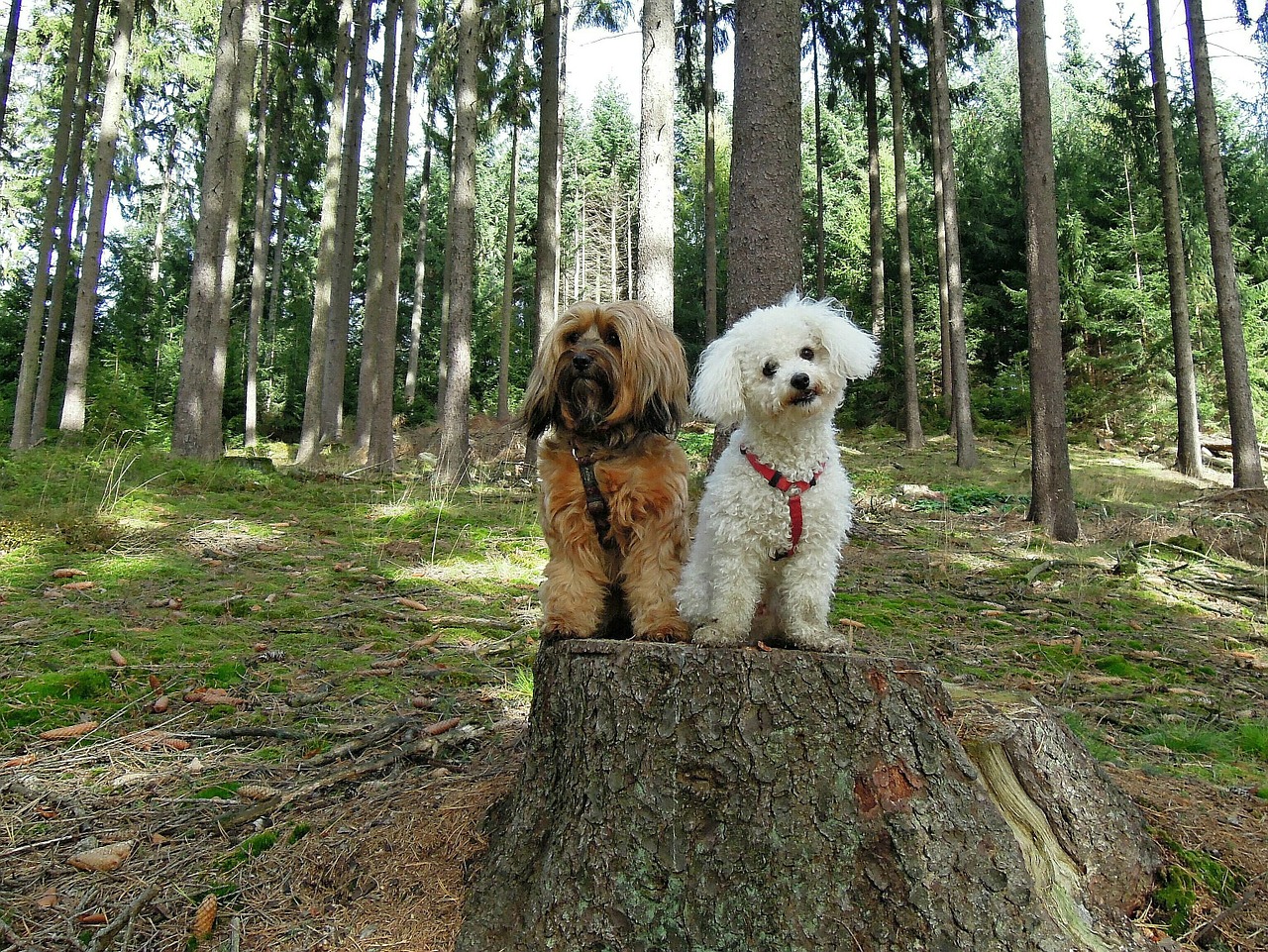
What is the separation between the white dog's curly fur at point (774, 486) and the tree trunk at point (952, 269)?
14.6m

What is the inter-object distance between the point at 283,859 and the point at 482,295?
39.6 m

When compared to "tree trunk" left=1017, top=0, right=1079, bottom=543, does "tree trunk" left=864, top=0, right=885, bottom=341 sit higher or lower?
higher

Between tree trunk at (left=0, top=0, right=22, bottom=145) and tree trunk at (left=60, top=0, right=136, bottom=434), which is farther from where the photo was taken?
tree trunk at (left=0, top=0, right=22, bottom=145)

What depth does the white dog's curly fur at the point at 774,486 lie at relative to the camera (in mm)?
2951

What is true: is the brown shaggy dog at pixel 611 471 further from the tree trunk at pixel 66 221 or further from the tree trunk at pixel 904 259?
the tree trunk at pixel 66 221

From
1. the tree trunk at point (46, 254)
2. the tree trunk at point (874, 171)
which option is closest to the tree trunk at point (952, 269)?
the tree trunk at point (874, 171)

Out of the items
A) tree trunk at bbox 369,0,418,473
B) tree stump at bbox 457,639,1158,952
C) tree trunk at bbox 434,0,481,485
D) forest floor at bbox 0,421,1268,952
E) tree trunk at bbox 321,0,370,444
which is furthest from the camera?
tree trunk at bbox 321,0,370,444

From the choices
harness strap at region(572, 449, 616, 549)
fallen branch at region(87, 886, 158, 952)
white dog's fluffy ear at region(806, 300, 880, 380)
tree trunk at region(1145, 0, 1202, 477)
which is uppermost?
tree trunk at region(1145, 0, 1202, 477)

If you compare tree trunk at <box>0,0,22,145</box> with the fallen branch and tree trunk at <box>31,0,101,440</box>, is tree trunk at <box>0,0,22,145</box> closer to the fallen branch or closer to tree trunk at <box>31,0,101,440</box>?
tree trunk at <box>31,0,101,440</box>

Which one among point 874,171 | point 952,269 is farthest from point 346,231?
point 874,171

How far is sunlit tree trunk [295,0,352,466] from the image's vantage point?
16422 millimetres

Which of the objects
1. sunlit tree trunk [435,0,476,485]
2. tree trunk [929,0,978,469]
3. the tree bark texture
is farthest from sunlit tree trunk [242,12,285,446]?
the tree bark texture

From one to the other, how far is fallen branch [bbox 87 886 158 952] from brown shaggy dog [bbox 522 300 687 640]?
1586 mm

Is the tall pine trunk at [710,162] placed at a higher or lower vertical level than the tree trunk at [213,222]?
higher
